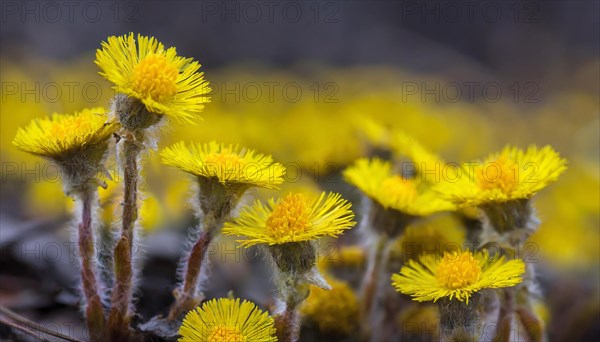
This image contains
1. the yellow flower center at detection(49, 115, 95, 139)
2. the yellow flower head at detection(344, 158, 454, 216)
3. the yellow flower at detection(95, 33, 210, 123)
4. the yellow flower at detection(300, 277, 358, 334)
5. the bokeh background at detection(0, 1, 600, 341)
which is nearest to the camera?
the yellow flower at detection(95, 33, 210, 123)

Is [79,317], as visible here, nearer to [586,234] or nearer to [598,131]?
[586,234]

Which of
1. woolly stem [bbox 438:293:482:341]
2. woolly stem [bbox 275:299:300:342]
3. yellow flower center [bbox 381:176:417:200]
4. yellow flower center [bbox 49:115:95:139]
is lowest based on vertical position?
woolly stem [bbox 275:299:300:342]

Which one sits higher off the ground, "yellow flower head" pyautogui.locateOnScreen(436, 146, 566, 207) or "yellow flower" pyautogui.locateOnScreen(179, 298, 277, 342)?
"yellow flower head" pyautogui.locateOnScreen(436, 146, 566, 207)

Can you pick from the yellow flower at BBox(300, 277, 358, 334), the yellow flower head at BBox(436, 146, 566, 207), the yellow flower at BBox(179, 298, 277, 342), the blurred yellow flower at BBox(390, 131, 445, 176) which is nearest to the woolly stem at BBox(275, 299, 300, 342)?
the yellow flower at BBox(179, 298, 277, 342)

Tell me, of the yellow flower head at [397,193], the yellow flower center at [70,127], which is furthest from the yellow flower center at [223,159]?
the yellow flower head at [397,193]

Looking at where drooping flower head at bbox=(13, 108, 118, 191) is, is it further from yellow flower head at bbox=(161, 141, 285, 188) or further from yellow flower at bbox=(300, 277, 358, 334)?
yellow flower at bbox=(300, 277, 358, 334)

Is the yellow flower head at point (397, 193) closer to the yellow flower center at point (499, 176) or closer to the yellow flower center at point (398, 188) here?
the yellow flower center at point (398, 188)

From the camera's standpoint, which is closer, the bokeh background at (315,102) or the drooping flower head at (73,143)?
the drooping flower head at (73,143)
